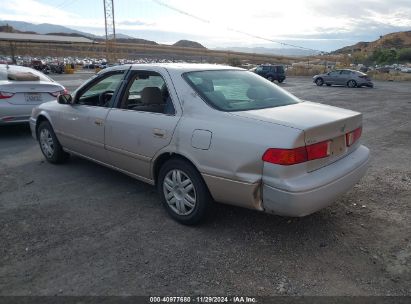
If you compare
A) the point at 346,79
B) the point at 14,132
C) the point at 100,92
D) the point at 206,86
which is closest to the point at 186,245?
the point at 206,86

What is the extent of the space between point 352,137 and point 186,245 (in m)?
1.93

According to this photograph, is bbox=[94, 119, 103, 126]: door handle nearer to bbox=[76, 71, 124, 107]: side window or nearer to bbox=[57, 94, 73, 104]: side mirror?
bbox=[76, 71, 124, 107]: side window

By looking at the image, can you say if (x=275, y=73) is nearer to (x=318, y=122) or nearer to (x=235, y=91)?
(x=235, y=91)

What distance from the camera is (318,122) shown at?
321cm

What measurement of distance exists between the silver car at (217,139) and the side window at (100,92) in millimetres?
19

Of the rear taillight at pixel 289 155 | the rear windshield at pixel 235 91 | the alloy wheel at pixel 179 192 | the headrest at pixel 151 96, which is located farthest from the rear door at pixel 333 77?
the rear taillight at pixel 289 155

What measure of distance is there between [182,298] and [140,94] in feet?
8.02

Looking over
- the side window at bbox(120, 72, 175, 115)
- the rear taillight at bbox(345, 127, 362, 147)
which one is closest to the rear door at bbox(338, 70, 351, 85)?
the rear taillight at bbox(345, 127, 362, 147)

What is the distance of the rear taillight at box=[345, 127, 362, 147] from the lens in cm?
362

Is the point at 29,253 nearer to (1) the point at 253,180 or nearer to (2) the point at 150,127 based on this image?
(2) the point at 150,127

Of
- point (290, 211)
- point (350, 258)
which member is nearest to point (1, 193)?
point (290, 211)

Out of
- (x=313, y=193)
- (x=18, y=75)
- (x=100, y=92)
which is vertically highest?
(x=18, y=75)

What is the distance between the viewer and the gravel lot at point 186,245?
281 cm

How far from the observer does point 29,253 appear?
3240mm
